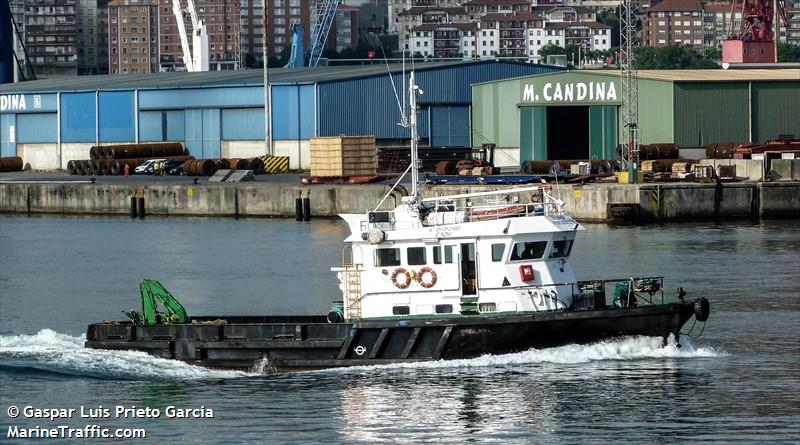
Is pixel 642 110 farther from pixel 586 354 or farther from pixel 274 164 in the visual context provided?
pixel 586 354

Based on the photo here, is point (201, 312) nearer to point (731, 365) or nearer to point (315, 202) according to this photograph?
point (731, 365)

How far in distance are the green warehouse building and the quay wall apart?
478 inches

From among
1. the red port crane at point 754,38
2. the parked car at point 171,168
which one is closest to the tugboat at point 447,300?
the parked car at point 171,168

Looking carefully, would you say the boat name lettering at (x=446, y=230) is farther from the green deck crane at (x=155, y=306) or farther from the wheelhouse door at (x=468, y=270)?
the green deck crane at (x=155, y=306)

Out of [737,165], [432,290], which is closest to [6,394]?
[432,290]

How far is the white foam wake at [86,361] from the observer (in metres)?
34.6

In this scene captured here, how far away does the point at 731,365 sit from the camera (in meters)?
35.0

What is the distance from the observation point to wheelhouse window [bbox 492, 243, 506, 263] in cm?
3341

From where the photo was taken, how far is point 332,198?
7469cm

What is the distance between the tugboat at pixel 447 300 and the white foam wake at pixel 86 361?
980 mm

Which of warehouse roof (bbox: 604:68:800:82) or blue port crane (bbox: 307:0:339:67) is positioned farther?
blue port crane (bbox: 307:0:339:67)

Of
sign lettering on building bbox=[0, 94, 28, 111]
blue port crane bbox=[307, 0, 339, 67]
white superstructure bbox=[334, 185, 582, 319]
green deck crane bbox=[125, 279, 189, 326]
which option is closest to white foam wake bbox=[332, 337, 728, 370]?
white superstructure bbox=[334, 185, 582, 319]

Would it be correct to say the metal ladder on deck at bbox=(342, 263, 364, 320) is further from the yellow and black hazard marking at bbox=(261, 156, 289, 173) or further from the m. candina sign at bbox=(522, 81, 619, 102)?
the yellow and black hazard marking at bbox=(261, 156, 289, 173)

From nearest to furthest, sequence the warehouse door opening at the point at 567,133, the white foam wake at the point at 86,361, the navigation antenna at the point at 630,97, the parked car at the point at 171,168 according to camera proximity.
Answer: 1. the white foam wake at the point at 86,361
2. the navigation antenna at the point at 630,97
3. the warehouse door opening at the point at 567,133
4. the parked car at the point at 171,168
